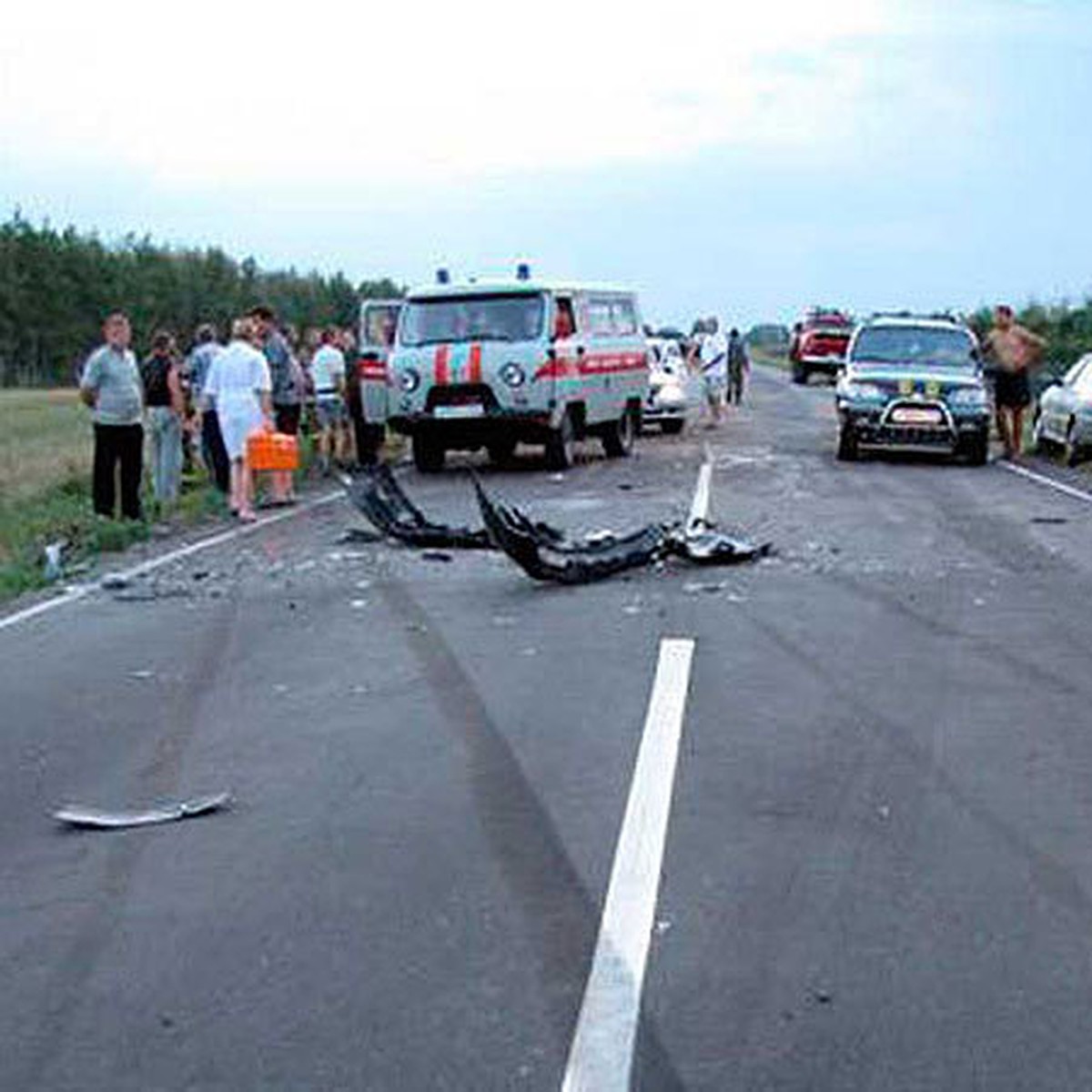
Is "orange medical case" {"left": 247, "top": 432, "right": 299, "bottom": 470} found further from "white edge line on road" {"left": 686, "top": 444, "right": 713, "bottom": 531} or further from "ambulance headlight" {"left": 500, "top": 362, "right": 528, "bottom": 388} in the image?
"ambulance headlight" {"left": 500, "top": 362, "right": 528, "bottom": 388}

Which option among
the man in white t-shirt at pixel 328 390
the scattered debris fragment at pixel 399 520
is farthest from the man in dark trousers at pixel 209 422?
the scattered debris fragment at pixel 399 520

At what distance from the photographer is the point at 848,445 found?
24.2 meters

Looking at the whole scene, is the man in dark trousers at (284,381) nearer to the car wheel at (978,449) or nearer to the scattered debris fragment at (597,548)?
the scattered debris fragment at (597,548)

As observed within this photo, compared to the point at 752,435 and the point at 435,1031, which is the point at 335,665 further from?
the point at 752,435

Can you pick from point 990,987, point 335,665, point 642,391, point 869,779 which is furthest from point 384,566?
point 642,391

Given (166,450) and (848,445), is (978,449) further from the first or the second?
(166,450)

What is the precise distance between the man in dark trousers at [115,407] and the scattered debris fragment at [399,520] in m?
1.91

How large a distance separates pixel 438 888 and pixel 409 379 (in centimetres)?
1662

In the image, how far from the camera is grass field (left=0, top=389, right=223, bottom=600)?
14867mm

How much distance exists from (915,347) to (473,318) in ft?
19.7

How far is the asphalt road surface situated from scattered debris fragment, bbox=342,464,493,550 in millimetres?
2302

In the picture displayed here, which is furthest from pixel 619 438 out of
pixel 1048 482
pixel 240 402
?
pixel 240 402

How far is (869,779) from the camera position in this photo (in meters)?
6.98

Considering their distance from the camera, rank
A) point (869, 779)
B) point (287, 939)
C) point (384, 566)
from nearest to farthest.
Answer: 1. point (287, 939)
2. point (869, 779)
3. point (384, 566)
